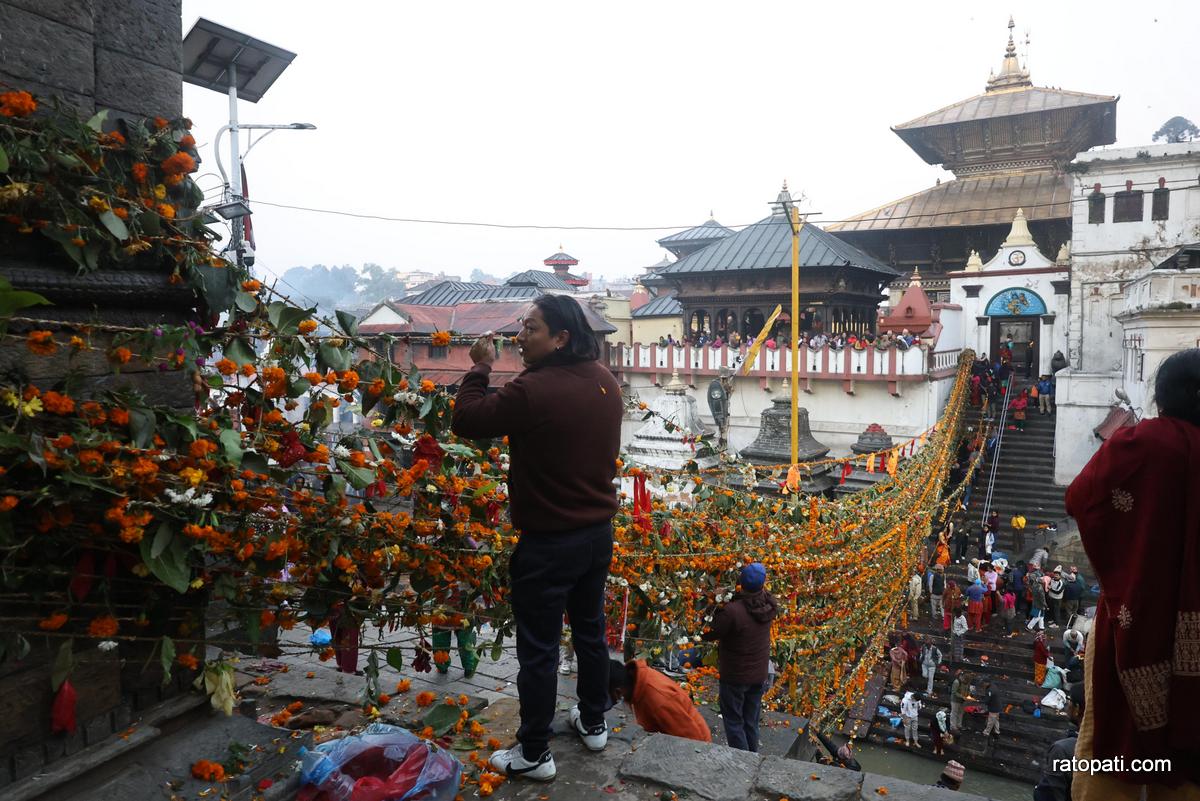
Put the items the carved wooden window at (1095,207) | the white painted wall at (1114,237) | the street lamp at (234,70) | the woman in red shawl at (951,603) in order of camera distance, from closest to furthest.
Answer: the street lamp at (234,70)
the woman in red shawl at (951,603)
the white painted wall at (1114,237)
the carved wooden window at (1095,207)

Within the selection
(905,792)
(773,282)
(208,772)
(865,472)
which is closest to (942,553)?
(865,472)

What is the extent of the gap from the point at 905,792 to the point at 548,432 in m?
2.05

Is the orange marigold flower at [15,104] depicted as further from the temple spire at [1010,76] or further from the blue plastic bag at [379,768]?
→ the temple spire at [1010,76]

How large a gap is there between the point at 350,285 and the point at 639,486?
116m

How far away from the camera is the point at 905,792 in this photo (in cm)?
306

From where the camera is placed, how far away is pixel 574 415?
2980 mm

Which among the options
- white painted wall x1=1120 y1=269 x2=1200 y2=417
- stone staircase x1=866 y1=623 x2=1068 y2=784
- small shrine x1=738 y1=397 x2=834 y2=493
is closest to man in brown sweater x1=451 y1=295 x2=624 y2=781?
stone staircase x1=866 y1=623 x2=1068 y2=784

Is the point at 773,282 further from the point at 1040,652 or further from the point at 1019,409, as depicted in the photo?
the point at 1040,652

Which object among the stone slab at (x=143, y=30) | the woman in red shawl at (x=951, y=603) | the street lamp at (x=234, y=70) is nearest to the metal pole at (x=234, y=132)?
the street lamp at (x=234, y=70)

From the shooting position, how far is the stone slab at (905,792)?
2998 mm

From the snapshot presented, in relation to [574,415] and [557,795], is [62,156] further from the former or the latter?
[557,795]

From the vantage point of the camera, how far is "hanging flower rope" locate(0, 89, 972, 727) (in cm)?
249

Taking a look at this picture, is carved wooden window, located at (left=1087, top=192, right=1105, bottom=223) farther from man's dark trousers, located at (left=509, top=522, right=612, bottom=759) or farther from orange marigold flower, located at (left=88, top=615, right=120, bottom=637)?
orange marigold flower, located at (left=88, top=615, right=120, bottom=637)

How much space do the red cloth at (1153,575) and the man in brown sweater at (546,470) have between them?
1647 millimetres
